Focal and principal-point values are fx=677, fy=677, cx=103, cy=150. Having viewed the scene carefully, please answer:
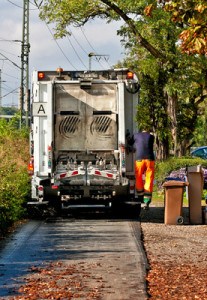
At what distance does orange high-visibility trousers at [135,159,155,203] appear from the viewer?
14.9m

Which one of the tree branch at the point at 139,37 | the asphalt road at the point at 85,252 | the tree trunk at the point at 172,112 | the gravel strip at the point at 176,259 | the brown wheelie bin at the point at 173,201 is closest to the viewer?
the gravel strip at the point at 176,259

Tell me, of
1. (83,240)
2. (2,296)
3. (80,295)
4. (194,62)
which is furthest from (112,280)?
(194,62)

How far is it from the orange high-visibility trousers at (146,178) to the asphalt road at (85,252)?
0.73 metres

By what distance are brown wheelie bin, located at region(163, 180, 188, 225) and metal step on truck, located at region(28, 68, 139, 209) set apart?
1122 millimetres

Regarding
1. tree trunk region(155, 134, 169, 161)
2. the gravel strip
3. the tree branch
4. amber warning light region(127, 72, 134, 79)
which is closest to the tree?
the gravel strip

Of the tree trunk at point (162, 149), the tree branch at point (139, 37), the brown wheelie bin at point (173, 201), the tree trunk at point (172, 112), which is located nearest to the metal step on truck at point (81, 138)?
the brown wheelie bin at point (173, 201)

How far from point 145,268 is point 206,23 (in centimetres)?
358

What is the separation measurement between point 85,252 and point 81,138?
5.90 metres

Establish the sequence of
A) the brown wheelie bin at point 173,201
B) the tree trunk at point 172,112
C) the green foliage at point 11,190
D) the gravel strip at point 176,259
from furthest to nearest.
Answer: the tree trunk at point 172,112 → the brown wheelie bin at point 173,201 → the green foliage at point 11,190 → the gravel strip at point 176,259

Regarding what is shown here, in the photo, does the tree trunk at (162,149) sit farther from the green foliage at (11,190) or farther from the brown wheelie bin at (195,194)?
the brown wheelie bin at (195,194)

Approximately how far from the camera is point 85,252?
31.8 feet

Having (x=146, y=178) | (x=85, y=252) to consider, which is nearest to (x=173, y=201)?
(x=146, y=178)

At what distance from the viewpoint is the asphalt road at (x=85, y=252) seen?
7.41 m

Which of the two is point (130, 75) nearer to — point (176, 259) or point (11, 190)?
point (11, 190)
